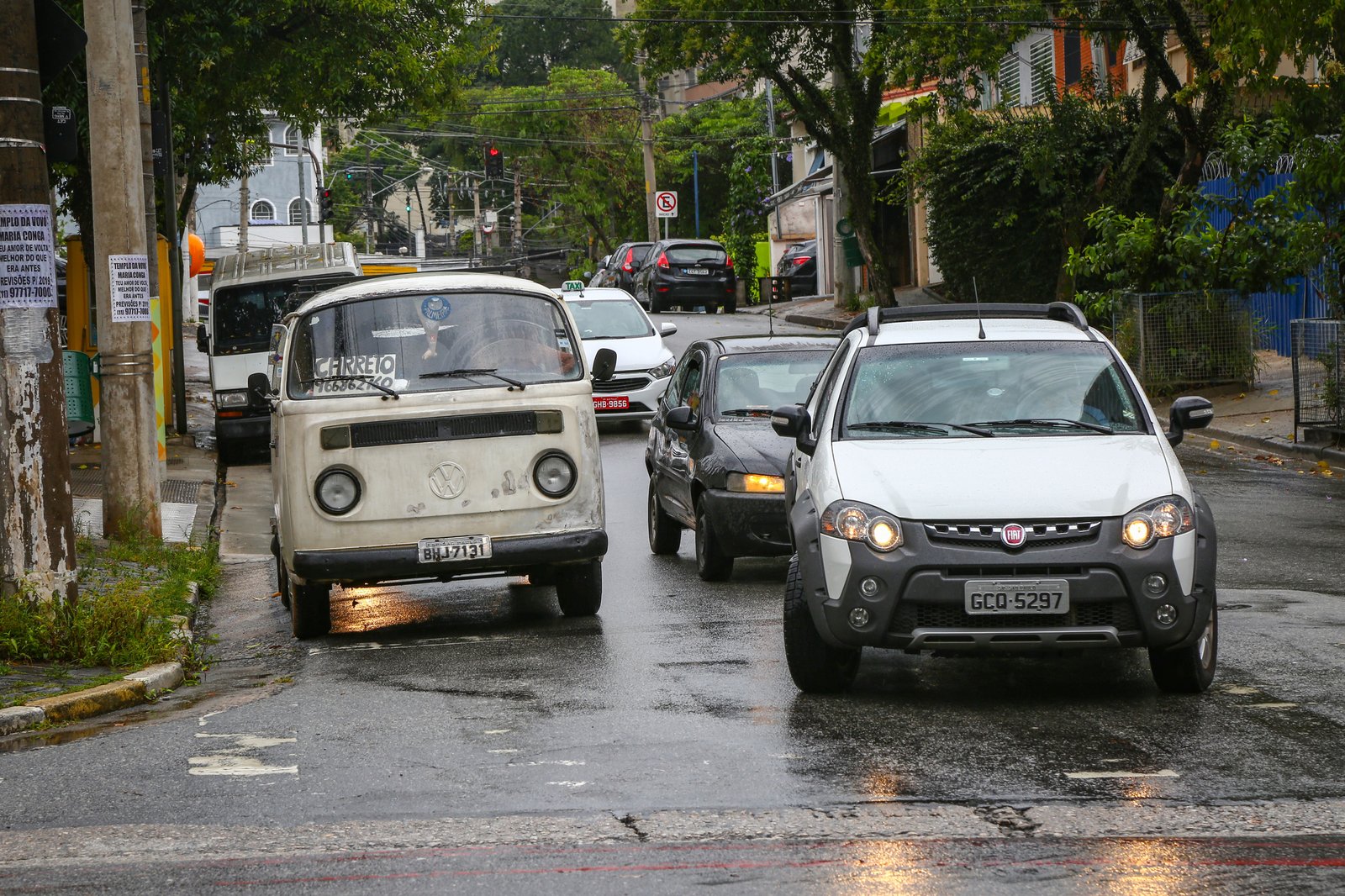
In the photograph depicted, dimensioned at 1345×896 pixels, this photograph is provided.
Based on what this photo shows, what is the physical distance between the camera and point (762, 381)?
13.2 metres

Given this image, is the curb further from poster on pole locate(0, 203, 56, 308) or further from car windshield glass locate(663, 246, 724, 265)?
car windshield glass locate(663, 246, 724, 265)

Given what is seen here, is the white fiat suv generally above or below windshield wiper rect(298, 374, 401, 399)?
below

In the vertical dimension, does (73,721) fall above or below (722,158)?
below

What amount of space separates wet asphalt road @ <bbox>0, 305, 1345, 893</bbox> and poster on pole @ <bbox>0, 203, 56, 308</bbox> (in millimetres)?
2258

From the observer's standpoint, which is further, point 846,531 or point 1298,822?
point 846,531

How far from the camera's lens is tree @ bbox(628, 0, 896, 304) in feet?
115

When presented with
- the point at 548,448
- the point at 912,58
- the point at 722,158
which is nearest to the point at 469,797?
the point at 548,448

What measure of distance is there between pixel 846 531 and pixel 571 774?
1622 millimetres

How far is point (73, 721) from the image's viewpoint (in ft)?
27.0

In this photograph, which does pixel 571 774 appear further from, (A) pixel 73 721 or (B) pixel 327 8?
(B) pixel 327 8

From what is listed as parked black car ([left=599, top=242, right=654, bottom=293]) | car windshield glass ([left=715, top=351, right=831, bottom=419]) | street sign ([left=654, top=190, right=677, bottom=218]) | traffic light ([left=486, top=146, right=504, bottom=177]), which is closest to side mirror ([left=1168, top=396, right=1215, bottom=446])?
car windshield glass ([left=715, top=351, right=831, bottom=419])

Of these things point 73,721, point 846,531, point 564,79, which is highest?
point 564,79

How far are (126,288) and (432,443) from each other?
4453 mm

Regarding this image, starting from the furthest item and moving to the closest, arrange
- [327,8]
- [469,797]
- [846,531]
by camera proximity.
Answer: [327,8], [846,531], [469,797]
